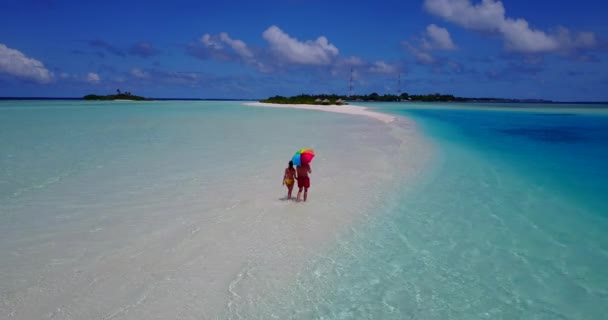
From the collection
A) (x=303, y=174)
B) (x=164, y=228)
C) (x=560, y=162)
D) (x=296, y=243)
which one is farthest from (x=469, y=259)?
(x=560, y=162)

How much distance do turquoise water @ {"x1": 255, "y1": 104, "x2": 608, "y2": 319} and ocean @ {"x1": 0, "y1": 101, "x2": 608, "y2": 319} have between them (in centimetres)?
3

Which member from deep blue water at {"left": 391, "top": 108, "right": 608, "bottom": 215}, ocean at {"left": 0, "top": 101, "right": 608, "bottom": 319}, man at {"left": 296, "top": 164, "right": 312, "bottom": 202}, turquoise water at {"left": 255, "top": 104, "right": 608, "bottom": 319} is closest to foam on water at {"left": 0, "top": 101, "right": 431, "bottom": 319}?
ocean at {"left": 0, "top": 101, "right": 608, "bottom": 319}

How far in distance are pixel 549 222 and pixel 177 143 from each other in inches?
553

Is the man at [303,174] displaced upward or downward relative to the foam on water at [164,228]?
upward

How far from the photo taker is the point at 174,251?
19.0 ft

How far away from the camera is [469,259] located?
5.83m

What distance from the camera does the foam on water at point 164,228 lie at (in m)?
4.58

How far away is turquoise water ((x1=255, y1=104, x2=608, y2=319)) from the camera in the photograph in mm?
4578

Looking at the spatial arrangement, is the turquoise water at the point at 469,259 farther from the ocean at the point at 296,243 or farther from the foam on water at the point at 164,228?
the foam on water at the point at 164,228

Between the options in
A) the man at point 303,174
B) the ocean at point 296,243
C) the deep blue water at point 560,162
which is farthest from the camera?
the deep blue water at point 560,162

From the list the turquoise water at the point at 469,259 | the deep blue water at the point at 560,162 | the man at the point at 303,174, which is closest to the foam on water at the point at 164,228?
the man at the point at 303,174

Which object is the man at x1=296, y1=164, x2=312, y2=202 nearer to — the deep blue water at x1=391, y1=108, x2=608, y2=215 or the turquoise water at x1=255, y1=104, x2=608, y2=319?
the turquoise water at x1=255, y1=104, x2=608, y2=319

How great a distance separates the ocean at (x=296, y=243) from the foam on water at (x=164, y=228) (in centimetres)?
3

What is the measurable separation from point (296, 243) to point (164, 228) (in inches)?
83.4
